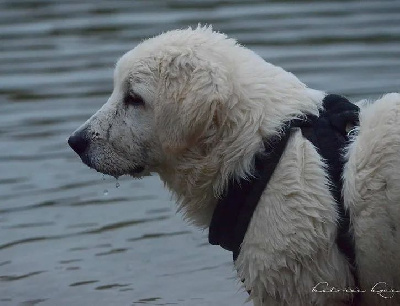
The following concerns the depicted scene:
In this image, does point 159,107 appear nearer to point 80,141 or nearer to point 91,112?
point 80,141

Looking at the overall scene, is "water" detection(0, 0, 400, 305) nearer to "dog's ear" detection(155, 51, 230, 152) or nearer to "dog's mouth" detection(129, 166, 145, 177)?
"dog's mouth" detection(129, 166, 145, 177)

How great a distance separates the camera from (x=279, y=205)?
16.5 feet

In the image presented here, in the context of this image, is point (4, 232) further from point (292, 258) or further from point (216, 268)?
point (292, 258)

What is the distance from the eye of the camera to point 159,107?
17.5 ft

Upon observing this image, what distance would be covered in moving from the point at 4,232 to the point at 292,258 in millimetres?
4029

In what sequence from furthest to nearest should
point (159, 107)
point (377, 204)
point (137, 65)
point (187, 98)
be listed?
point (137, 65) → point (159, 107) → point (187, 98) → point (377, 204)

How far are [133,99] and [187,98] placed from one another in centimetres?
39

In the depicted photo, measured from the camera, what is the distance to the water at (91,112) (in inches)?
299

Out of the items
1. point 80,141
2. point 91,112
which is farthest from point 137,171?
point 91,112

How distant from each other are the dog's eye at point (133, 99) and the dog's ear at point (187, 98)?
15 centimetres

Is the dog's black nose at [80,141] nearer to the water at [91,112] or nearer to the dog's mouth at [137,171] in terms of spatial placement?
the dog's mouth at [137,171]

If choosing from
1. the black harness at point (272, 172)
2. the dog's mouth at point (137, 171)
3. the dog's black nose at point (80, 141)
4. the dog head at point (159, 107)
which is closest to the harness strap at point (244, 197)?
the black harness at point (272, 172)

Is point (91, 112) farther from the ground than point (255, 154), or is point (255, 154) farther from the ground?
→ point (255, 154)

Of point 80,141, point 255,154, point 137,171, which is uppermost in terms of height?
point 255,154
